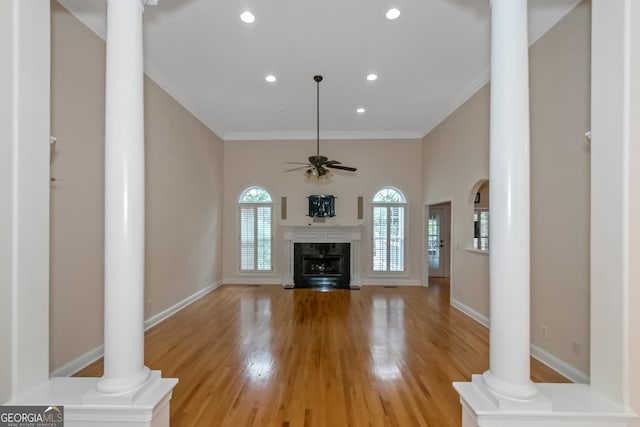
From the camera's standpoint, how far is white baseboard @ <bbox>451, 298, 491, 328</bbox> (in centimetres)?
405

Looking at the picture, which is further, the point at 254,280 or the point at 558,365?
the point at 254,280

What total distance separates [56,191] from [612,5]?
182 inches

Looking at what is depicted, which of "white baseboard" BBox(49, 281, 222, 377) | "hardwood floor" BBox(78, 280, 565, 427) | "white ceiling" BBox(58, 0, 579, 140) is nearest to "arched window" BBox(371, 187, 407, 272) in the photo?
"hardwood floor" BBox(78, 280, 565, 427)

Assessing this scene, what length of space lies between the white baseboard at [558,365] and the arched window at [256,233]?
5.31 m

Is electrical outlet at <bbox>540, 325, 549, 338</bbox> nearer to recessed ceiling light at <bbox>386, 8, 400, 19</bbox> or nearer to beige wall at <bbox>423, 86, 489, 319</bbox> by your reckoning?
beige wall at <bbox>423, 86, 489, 319</bbox>

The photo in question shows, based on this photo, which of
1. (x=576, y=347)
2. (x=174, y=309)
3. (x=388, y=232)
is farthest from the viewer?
(x=388, y=232)

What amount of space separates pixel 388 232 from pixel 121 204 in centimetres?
594

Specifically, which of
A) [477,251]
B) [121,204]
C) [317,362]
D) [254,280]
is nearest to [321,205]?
[254,280]

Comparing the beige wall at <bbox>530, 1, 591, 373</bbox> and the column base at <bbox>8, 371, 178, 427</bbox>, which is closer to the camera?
the column base at <bbox>8, 371, 178, 427</bbox>

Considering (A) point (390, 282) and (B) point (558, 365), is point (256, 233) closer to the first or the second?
(A) point (390, 282)

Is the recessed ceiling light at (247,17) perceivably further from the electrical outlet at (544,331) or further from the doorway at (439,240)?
the doorway at (439,240)

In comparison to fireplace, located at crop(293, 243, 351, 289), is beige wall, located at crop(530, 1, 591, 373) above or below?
above

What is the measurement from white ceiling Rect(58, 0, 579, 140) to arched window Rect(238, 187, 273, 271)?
2199 millimetres

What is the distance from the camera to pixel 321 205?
6.70 m
